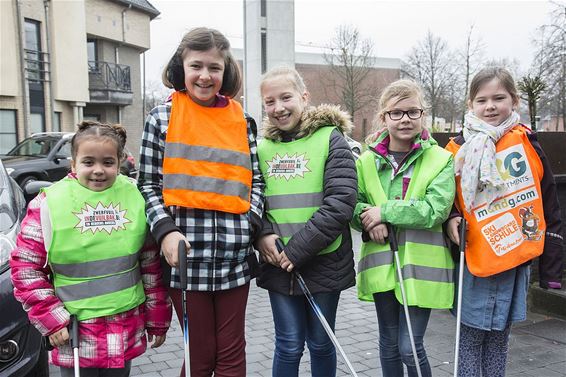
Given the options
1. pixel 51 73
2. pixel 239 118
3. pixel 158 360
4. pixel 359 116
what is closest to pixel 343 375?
pixel 158 360

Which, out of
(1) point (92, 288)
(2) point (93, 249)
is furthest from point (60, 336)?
(2) point (93, 249)

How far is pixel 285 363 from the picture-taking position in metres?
3.08

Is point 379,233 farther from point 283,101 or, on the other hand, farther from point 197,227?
point 197,227

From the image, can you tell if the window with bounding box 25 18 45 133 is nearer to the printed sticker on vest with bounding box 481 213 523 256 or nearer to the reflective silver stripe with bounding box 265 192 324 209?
the reflective silver stripe with bounding box 265 192 324 209

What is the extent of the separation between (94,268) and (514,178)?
2254mm

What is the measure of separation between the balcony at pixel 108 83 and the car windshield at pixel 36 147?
13.3m

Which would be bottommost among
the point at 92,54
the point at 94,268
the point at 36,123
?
the point at 94,268

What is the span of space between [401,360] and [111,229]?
1.81 m

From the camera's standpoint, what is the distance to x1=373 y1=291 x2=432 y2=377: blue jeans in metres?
3.06

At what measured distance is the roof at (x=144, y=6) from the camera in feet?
102

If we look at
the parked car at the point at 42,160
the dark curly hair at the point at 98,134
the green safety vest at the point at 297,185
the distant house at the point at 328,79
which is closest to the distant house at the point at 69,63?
the parked car at the point at 42,160

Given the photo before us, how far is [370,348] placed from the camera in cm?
463

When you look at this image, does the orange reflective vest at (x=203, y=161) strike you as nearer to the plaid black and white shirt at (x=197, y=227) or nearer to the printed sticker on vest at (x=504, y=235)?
the plaid black and white shirt at (x=197, y=227)

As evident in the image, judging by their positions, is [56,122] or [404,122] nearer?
[404,122]
